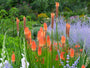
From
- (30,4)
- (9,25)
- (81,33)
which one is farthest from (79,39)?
(30,4)

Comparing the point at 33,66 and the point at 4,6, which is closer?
the point at 33,66

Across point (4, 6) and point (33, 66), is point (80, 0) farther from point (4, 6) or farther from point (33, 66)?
point (33, 66)

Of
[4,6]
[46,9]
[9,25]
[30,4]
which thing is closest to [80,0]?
[46,9]

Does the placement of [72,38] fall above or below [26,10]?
above

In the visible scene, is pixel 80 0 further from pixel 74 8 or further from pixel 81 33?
pixel 81 33

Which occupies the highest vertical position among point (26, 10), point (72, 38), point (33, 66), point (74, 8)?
point (33, 66)

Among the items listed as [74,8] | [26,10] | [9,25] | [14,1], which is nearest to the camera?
[9,25]

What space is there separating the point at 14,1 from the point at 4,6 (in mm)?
1781

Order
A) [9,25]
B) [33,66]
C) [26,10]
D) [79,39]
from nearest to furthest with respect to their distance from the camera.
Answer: [33,66] → [79,39] → [9,25] → [26,10]

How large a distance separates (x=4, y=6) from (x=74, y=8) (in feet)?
30.9

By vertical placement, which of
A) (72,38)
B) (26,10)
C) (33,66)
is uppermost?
(33,66)

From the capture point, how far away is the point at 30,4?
1631 cm

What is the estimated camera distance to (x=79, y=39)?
4344 millimetres

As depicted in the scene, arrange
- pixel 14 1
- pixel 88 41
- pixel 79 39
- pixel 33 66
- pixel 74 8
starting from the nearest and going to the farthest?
pixel 33 66 < pixel 88 41 < pixel 79 39 < pixel 14 1 < pixel 74 8
